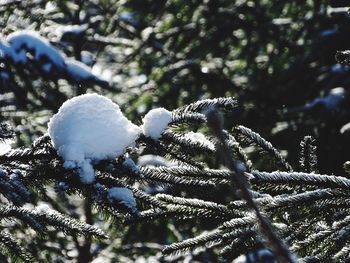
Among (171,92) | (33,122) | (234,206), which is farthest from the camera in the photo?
(171,92)

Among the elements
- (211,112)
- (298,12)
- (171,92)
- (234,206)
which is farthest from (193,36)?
(211,112)

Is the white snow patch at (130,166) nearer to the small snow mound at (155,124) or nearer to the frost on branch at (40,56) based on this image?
the small snow mound at (155,124)

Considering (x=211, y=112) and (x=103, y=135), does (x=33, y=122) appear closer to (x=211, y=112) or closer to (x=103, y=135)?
→ (x=103, y=135)

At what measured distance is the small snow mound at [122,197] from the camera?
1363 millimetres

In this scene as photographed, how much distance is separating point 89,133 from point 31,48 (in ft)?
4.67

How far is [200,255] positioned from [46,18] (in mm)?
2894

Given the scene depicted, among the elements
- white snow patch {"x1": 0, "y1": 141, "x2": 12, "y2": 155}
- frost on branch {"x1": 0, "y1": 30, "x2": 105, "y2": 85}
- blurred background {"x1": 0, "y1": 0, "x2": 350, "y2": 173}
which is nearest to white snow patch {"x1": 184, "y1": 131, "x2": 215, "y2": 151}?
white snow patch {"x1": 0, "y1": 141, "x2": 12, "y2": 155}

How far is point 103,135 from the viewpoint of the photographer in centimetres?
147

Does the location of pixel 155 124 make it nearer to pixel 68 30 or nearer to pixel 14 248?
pixel 14 248

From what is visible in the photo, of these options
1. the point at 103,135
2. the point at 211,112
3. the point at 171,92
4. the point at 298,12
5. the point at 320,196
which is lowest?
the point at 171,92

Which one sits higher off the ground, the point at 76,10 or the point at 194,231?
the point at 76,10

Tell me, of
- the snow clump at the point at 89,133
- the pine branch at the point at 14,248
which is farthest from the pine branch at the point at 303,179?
the pine branch at the point at 14,248

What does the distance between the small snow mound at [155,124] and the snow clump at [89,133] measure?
0.03 m

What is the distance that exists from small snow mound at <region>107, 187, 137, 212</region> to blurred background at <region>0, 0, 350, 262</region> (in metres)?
2.99
